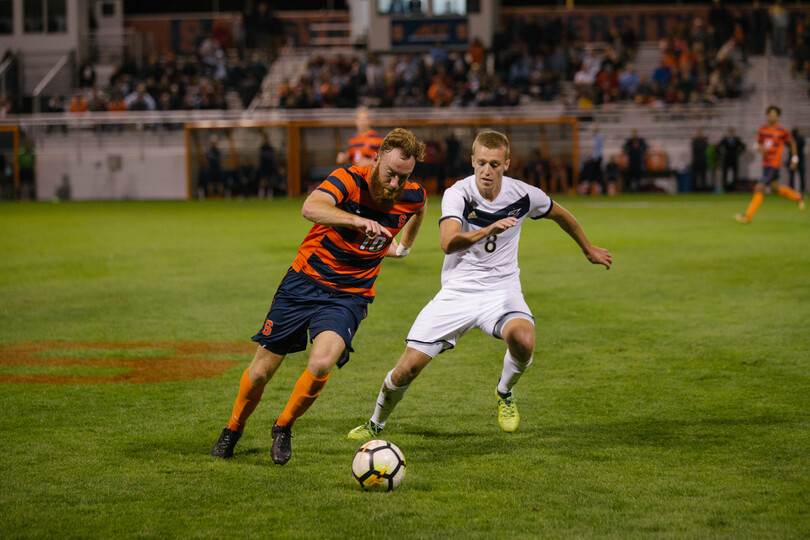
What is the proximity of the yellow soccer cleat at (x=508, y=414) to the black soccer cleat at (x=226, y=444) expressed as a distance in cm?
165

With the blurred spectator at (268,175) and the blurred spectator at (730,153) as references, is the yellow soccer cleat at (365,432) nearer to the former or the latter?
the blurred spectator at (268,175)

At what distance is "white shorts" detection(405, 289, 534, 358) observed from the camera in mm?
5504

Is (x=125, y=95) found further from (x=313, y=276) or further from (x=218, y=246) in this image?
(x=313, y=276)

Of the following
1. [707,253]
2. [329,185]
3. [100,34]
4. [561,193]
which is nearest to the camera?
[329,185]

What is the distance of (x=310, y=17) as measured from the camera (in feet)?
141

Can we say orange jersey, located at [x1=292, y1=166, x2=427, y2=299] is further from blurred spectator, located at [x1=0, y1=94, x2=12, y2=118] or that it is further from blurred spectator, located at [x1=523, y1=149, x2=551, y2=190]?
blurred spectator, located at [x1=0, y1=94, x2=12, y2=118]

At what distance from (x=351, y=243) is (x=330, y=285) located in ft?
0.90

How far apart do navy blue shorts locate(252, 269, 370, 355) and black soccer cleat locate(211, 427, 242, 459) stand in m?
0.54

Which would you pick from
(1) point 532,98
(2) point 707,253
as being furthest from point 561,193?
(2) point 707,253

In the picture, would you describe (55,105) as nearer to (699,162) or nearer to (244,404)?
(699,162)

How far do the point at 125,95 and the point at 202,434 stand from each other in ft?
102

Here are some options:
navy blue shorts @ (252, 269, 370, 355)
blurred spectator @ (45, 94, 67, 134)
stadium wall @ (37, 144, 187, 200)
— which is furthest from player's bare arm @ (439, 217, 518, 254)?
blurred spectator @ (45, 94, 67, 134)

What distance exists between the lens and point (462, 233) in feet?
17.4

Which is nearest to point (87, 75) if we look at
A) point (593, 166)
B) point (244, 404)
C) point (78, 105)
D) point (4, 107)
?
point (78, 105)
